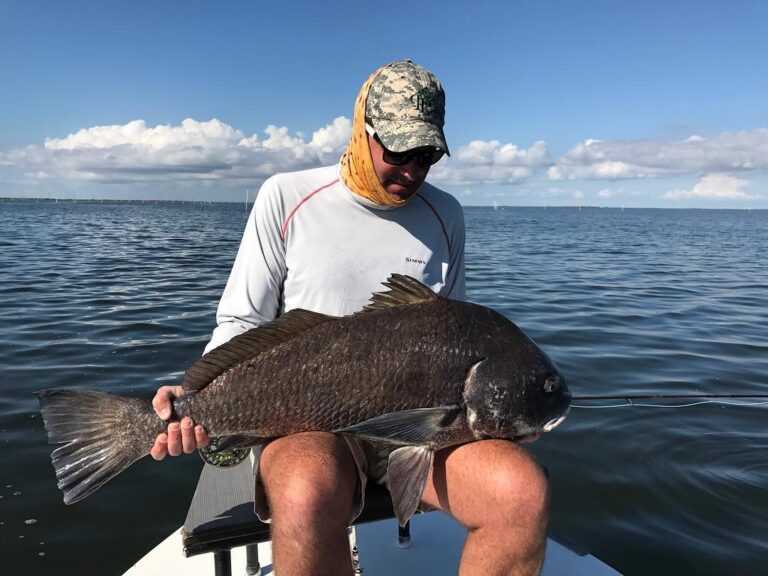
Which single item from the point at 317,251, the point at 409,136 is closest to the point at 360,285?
the point at 317,251

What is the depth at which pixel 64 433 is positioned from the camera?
2.61 metres

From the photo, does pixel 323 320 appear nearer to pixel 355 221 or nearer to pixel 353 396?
pixel 353 396

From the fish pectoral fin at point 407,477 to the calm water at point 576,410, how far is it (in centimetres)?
284

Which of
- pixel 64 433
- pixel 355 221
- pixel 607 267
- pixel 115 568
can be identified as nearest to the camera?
pixel 64 433

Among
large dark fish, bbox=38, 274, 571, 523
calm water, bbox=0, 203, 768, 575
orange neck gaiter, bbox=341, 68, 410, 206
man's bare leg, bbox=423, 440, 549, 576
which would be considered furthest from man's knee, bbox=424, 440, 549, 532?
calm water, bbox=0, 203, 768, 575

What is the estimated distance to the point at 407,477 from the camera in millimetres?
2537

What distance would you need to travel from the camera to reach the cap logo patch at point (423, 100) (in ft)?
9.92

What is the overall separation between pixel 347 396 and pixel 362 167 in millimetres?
1313

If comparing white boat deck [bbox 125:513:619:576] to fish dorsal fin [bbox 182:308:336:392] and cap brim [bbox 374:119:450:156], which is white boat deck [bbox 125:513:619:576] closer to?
fish dorsal fin [bbox 182:308:336:392]

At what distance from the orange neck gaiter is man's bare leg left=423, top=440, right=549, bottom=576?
147cm

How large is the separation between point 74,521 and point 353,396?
3.90 metres

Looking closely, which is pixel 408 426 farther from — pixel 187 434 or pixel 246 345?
pixel 187 434

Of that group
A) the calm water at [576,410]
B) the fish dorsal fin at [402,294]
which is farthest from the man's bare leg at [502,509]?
the calm water at [576,410]

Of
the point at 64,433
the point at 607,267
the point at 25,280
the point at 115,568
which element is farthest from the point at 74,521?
the point at 607,267
